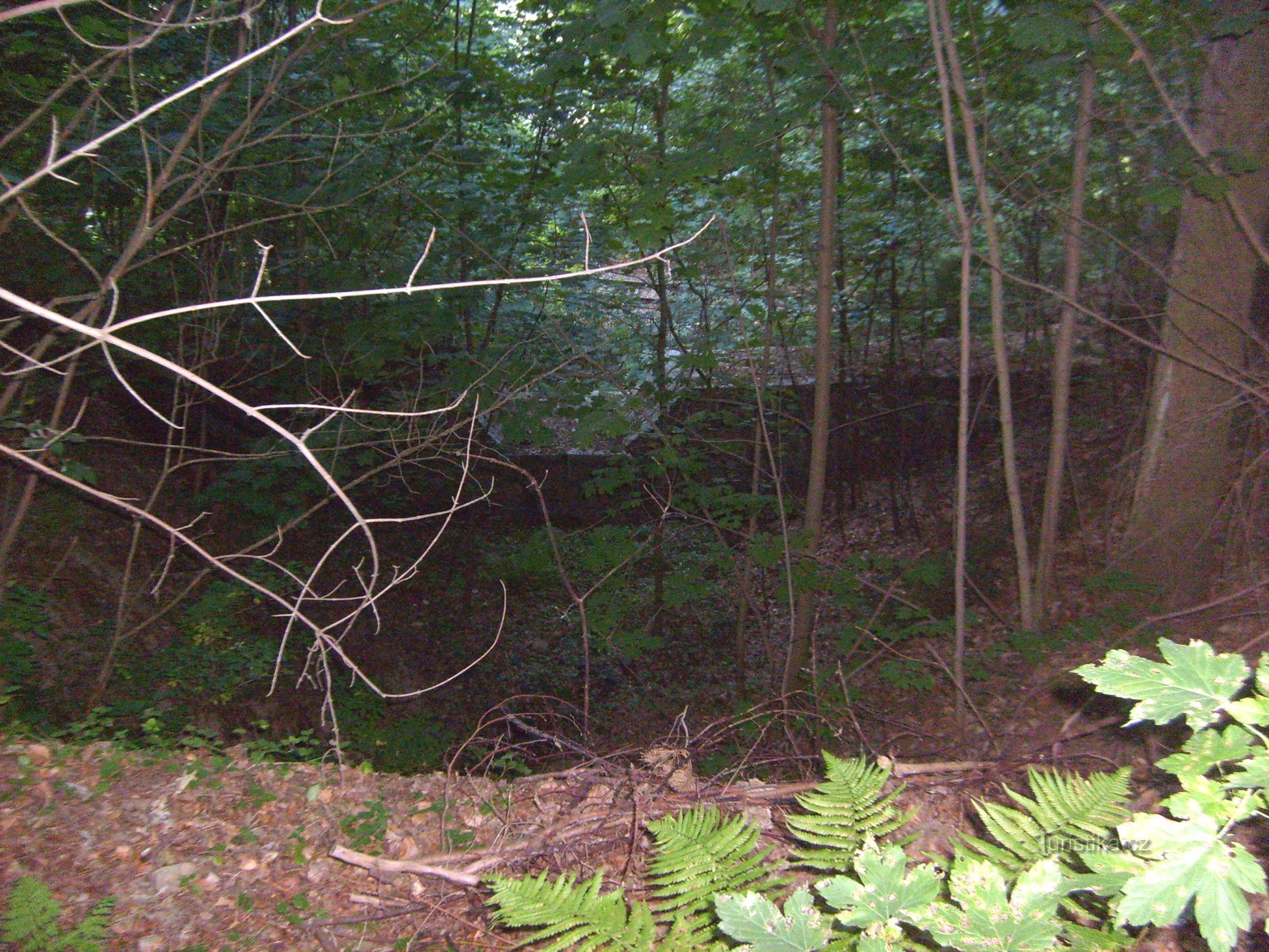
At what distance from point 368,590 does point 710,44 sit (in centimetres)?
425

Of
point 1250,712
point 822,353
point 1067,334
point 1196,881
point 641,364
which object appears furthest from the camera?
point 641,364

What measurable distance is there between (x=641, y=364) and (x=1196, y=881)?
271 inches

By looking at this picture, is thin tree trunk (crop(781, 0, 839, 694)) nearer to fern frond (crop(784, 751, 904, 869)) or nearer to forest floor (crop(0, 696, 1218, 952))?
forest floor (crop(0, 696, 1218, 952))

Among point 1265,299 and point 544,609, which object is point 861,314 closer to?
point 1265,299

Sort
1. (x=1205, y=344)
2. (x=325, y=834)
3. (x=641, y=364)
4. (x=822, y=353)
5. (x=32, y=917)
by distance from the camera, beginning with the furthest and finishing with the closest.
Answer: (x=641, y=364)
(x=822, y=353)
(x=1205, y=344)
(x=325, y=834)
(x=32, y=917)

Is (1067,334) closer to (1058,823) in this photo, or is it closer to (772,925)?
(1058,823)

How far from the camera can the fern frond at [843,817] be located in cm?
209

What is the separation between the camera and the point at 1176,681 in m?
1.50

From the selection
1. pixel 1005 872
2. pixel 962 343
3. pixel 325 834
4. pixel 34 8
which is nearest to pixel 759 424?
pixel 962 343

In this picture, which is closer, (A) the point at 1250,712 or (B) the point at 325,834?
(A) the point at 1250,712

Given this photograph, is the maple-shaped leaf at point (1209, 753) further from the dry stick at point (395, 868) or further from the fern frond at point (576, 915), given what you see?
the dry stick at point (395, 868)

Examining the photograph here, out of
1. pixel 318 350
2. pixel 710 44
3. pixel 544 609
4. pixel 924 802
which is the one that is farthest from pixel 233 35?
pixel 924 802

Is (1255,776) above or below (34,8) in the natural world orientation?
below

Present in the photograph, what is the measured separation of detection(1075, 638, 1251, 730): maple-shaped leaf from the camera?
4.75ft
